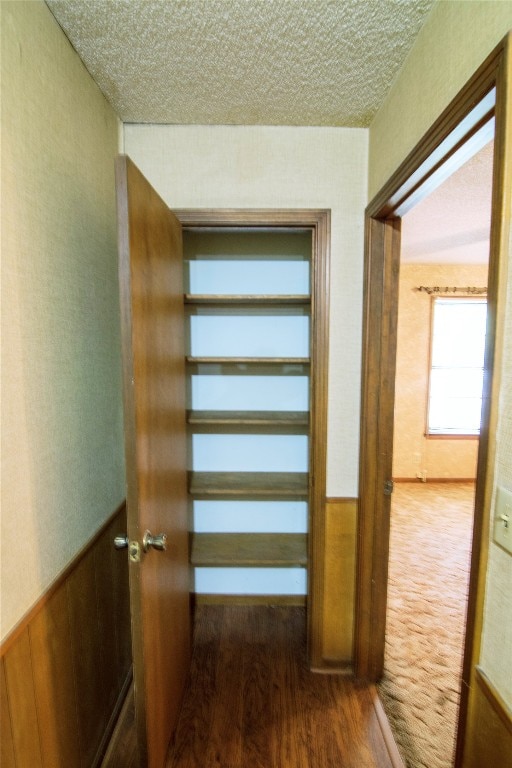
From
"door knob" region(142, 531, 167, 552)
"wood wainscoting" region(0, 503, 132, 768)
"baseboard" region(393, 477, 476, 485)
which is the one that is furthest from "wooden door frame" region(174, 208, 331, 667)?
"baseboard" region(393, 477, 476, 485)

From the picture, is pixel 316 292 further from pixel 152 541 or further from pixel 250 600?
pixel 250 600

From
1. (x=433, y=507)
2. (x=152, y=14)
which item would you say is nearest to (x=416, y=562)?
(x=433, y=507)

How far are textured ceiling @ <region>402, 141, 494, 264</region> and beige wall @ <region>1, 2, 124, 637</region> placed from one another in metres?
1.62

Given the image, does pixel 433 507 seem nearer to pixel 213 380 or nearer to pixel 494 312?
pixel 213 380

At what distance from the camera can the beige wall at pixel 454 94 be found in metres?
0.68

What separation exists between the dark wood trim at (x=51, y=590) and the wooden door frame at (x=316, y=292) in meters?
0.87

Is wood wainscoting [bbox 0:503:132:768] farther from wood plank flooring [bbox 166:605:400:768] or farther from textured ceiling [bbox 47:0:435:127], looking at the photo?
textured ceiling [bbox 47:0:435:127]

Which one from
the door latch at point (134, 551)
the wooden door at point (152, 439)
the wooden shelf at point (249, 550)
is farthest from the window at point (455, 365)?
the door latch at point (134, 551)

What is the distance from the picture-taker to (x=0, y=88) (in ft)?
2.72

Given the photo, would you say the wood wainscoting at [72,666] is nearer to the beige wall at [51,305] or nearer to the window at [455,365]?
the beige wall at [51,305]

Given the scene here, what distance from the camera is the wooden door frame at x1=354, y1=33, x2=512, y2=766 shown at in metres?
0.70

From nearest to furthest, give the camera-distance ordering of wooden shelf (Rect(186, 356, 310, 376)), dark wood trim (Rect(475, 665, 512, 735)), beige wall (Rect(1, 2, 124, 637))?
dark wood trim (Rect(475, 665, 512, 735)), beige wall (Rect(1, 2, 124, 637)), wooden shelf (Rect(186, 356, 310, 376))

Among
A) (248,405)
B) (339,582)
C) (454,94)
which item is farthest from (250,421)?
(454,94)

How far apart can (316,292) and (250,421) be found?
0.67 metres
